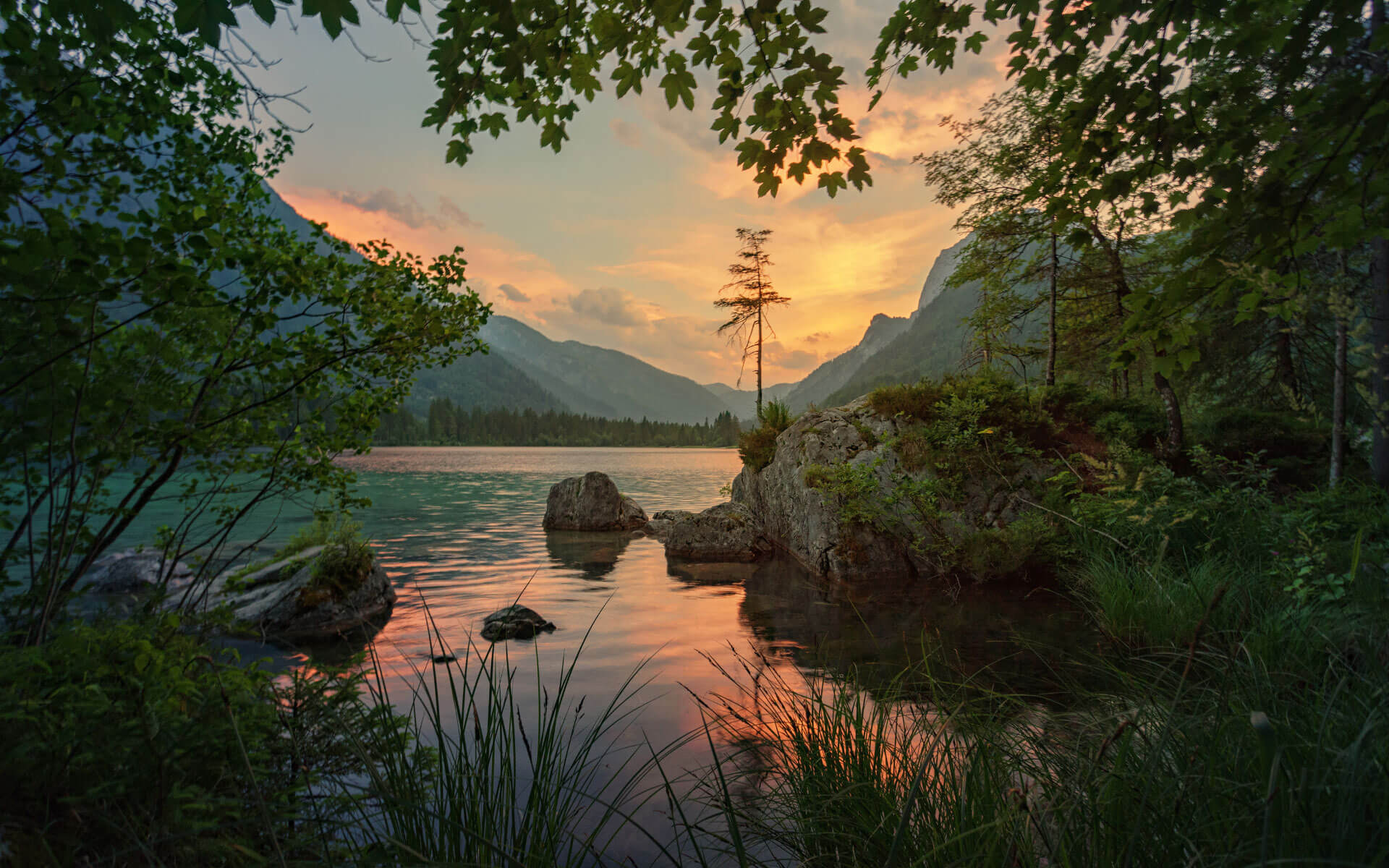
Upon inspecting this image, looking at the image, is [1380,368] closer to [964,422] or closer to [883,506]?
[964,422]

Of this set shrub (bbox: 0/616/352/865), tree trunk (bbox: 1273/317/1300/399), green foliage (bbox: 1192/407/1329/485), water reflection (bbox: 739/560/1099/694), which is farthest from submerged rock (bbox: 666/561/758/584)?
tree trunk (bbox: 1273/317/1300/399)

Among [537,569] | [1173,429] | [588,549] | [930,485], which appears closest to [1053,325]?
[1173,429]

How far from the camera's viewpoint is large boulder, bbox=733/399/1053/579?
9.79m

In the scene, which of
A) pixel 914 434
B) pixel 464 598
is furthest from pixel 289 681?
pixel 914 434

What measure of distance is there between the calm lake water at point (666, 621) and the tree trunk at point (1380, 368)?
471 cm

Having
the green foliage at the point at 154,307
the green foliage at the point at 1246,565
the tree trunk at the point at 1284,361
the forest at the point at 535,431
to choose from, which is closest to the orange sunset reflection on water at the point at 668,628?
the green foliage at the point at 1246,565

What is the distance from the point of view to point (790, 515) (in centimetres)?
1266

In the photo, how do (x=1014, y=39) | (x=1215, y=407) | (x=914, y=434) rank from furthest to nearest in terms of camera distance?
(x=1215, y=407), (x=914, y=434), (x=1014, y=39)

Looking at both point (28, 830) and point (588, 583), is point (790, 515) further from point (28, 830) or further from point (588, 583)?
point (28, 830)

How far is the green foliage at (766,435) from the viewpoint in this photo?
14758 millimetres

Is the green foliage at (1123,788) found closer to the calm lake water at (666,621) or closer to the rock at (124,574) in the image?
the calm lake water at (666,621)

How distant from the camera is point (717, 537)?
1322cm

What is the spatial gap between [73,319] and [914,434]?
10.8 m

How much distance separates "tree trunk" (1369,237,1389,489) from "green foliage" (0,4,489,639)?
1145cm
